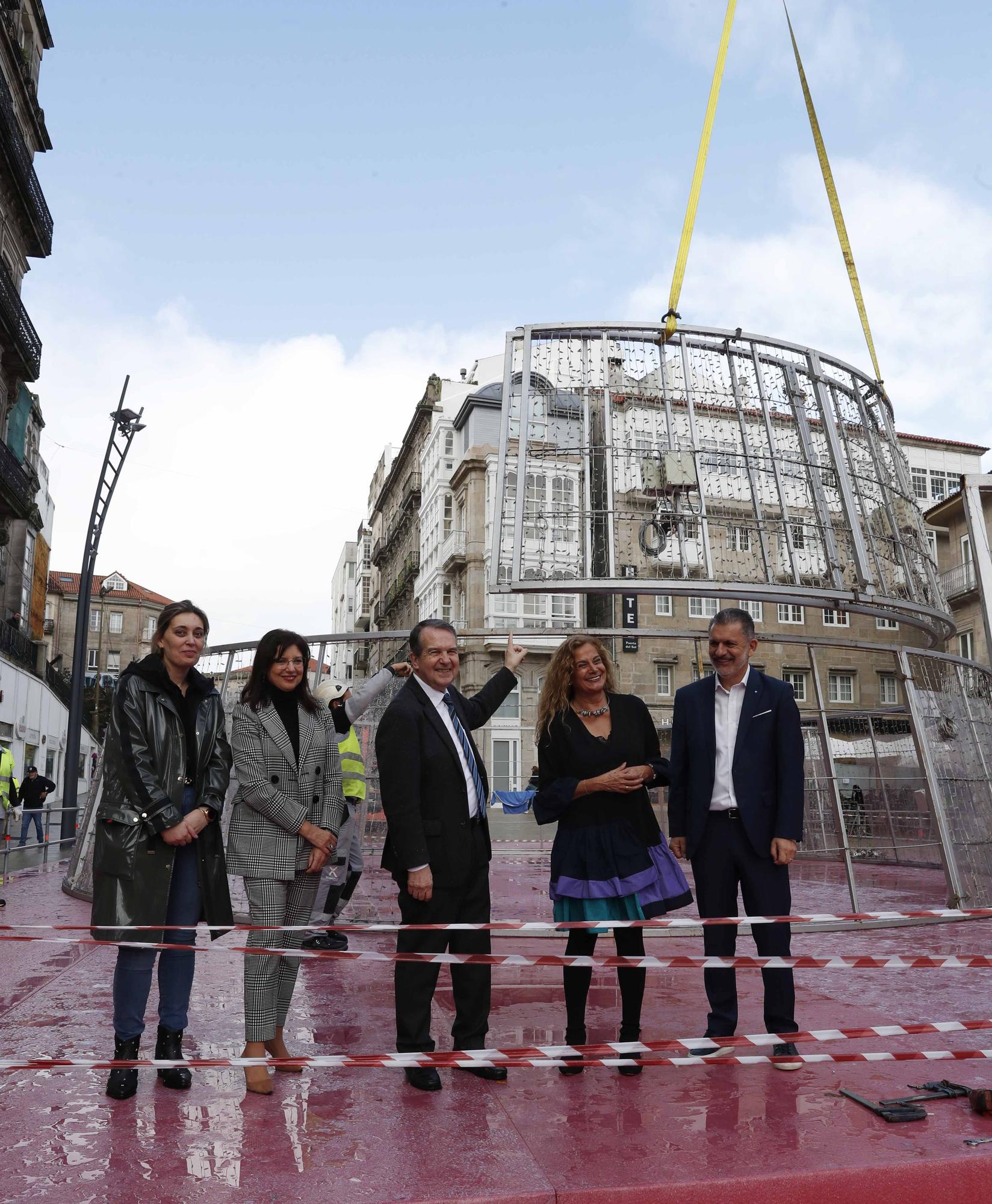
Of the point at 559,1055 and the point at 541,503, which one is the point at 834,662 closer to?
the point at 541,503

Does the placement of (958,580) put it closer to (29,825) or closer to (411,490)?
(29,825)

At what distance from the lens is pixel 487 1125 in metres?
4.01

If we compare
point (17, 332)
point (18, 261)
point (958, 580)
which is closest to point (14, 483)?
point (17, 332)

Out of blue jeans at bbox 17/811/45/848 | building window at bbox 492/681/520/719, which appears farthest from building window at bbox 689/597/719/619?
blue jeans at bbox 17/811/45/848

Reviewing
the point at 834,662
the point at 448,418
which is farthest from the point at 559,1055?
the point at 448,418

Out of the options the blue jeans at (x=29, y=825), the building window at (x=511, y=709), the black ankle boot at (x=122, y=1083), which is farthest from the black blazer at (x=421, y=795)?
the blue jeans at (x=29, y=825)

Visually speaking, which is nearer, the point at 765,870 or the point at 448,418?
the point at 765,870

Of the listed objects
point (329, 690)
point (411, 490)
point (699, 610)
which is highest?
point (411, 490)

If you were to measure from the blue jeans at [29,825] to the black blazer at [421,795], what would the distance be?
17087 mm

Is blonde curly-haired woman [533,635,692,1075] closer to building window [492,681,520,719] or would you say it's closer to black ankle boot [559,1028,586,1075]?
black ankle boot [559,1028,586,1075]

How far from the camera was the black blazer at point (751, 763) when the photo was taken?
16.4 ft

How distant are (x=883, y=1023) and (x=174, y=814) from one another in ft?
12.1

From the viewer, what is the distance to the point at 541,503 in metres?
8.51

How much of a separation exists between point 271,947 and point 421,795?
0.89 meters
